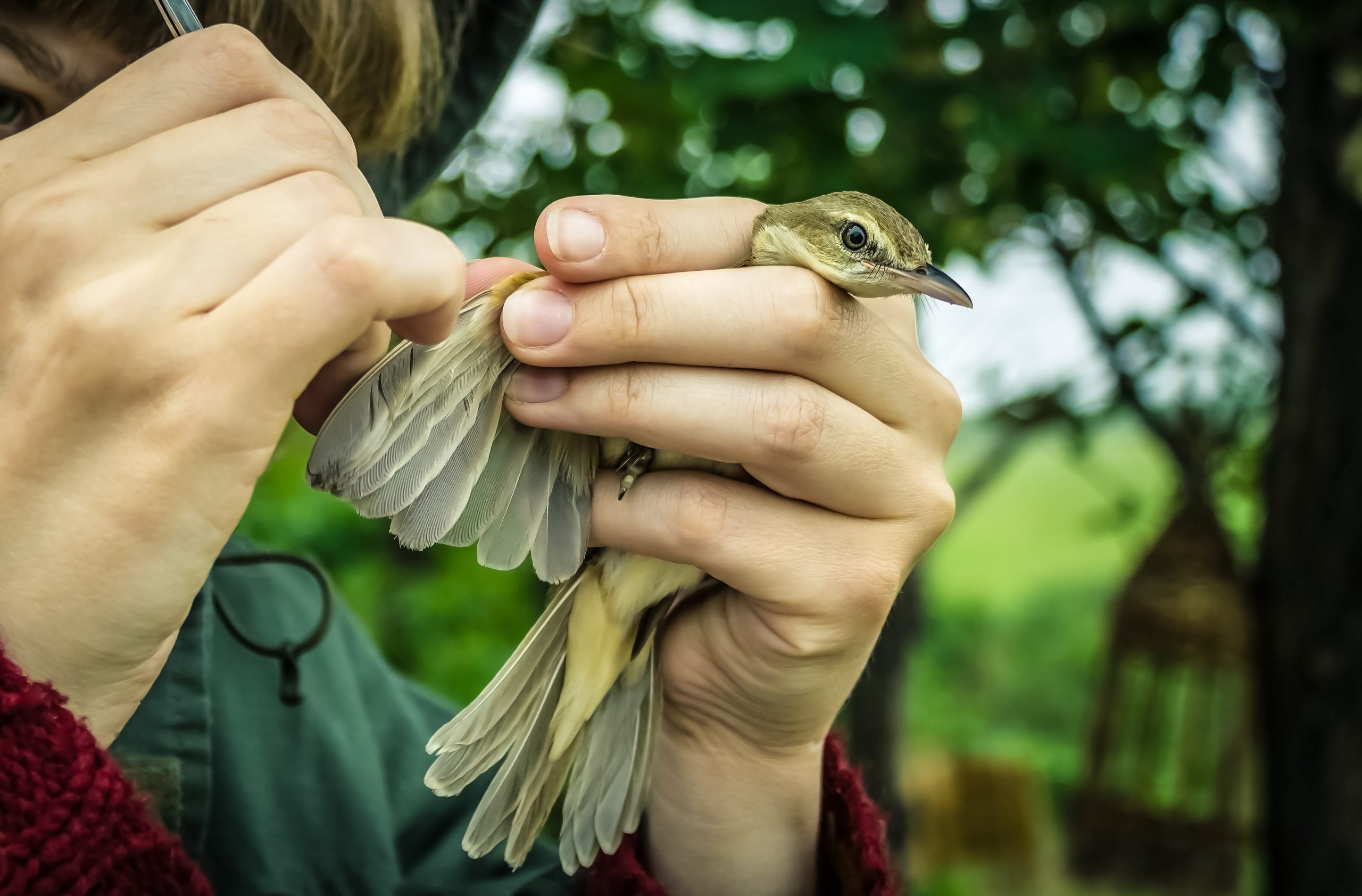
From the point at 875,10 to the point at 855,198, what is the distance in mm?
823

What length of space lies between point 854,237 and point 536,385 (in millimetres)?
480

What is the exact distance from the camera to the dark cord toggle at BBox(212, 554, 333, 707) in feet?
5.52

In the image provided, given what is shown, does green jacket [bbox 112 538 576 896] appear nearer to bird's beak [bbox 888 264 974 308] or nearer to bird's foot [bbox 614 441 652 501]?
bird's foot [bbox 614 441 652 501]

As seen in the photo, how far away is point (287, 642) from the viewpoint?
1848 millimetres

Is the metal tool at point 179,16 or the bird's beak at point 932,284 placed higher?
the metal tool at point 179,16

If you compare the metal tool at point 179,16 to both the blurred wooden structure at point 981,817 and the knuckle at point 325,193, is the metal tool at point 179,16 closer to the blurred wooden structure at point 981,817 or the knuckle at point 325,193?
the knuckle at point 325,193

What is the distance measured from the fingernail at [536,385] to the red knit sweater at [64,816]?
0.48 metres

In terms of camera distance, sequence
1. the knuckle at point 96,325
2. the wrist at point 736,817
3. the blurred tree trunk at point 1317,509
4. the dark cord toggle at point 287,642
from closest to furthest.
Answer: the knuckle at point 96,325 < the wrist at point 736,817 < the dark cord toggle at point 287,642 < the blurred tree trunk at point 1317,509

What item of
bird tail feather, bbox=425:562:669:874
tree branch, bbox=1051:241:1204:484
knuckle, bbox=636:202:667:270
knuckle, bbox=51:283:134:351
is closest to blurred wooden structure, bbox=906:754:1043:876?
tree branch, bbox=1051:241:1204:484

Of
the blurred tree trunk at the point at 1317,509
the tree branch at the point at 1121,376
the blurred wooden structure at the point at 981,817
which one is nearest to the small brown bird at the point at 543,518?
the blurred tree trunk at the point at 1317,509

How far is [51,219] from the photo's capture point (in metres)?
0.78

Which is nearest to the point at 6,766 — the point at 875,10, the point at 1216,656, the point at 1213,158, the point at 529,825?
the point at 529,825

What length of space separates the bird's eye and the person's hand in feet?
0.30

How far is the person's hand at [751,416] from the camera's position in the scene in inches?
39.9
